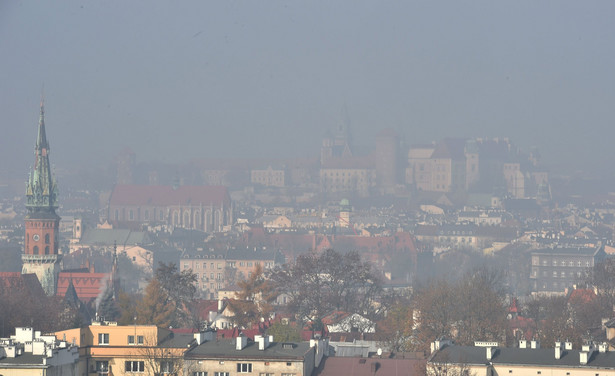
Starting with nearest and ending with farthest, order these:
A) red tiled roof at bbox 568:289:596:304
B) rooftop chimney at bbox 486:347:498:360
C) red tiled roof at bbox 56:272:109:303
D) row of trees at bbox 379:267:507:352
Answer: rooftop chimney at bbox 486:347:498:360 < row of trees at bbox 379:267:507:352 < red tiled roof at bbox 568:289:596:304 < red tiled roof at bbox 56:272:109:303

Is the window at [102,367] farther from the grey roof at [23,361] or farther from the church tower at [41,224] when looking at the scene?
the church tower at [41,224]

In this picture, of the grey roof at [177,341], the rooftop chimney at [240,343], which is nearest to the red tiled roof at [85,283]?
the grey roof at [177,341]

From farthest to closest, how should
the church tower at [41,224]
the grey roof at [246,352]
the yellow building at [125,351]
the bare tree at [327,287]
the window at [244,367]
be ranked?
the church tower at [41,224] → the bare tree at [327,287] → the grey roof at [246,352] → the window at [244,367] → the yellow building at [125,351]

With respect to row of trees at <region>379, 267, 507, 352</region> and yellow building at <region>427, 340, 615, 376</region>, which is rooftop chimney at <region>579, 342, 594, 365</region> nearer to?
yellow building at <region>427, 340, 615, 376</region>

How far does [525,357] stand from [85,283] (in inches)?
2303

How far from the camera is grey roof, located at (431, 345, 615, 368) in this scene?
1767 inches

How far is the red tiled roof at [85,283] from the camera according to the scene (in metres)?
97.7

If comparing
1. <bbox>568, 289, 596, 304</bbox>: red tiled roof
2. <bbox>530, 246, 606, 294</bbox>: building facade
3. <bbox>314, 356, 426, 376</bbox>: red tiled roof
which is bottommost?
<bbox>314, 356, 426, 376</bbox>: red tiled roof

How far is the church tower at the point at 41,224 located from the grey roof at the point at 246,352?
56715mm

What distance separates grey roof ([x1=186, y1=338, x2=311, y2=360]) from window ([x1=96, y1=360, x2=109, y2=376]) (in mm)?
1972

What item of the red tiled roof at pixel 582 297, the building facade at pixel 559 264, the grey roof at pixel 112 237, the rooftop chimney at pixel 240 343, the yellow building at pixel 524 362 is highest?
the grey roof at pixel 112 237

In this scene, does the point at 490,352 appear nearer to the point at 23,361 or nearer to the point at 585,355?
the point at 585,355

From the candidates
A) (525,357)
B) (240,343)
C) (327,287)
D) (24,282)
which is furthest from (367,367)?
(24,282)

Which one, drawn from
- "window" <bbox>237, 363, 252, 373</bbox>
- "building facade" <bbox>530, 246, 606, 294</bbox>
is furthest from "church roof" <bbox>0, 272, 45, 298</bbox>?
"building facade" <bbox>530, 246, 606, 294</bbox>
